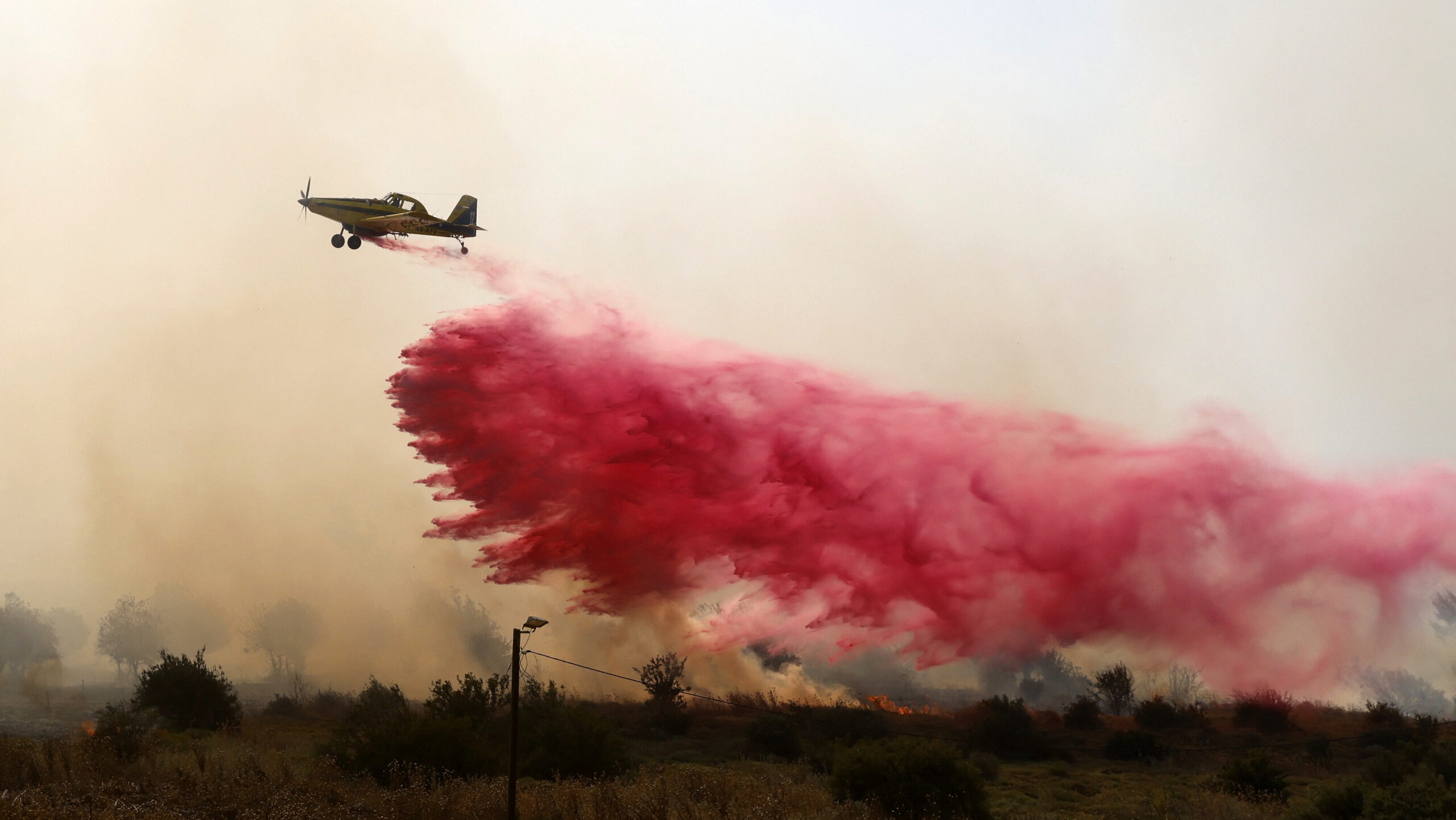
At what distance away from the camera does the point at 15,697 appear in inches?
3996

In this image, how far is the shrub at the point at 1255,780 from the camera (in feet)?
131

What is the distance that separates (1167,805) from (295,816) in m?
33.8

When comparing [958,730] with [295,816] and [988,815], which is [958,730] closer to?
[988,815]

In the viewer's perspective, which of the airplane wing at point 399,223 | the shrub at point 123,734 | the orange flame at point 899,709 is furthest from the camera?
the orange flame at point 899,709

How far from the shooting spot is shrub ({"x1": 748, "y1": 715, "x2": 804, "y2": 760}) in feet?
180

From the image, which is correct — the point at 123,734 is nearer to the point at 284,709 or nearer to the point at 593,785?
the point at 593,785

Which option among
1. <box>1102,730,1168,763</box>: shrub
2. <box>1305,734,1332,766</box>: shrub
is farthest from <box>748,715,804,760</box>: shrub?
<box>1305,734,1332,766</box>: shrub

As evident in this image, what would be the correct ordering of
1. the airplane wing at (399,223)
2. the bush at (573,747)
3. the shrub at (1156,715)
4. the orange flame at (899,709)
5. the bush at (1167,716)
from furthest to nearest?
the orange flame at (899,709)
the shrub at (1156,715)
the bush at (1167,716)
the airplane wing at (399,223)
the bush at (573,747)

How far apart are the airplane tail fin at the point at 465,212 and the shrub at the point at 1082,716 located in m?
54.9

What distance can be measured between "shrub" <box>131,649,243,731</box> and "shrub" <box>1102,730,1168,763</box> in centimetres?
5911

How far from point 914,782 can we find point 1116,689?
50098 mm

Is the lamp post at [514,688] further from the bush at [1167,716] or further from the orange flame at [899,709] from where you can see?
the bush at [1167,716]

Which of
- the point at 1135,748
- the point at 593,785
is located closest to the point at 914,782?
the point at 593,785

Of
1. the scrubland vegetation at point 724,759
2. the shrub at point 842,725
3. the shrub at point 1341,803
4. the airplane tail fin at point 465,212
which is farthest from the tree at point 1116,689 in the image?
the airplane tail fin at point 465,212
